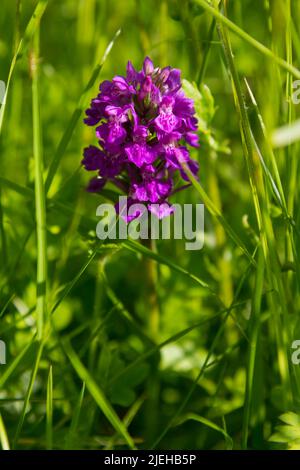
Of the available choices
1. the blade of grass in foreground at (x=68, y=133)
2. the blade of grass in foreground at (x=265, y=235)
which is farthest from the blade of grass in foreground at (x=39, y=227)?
the blade of grass in foreground at (x=265, y=235)

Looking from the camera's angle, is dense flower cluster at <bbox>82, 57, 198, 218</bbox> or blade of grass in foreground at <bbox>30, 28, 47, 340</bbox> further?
dense flower cluster at <bbox>82, 57, 198, 218</bbox>

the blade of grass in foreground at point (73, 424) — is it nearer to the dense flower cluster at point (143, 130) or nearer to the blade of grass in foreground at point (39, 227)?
the blade of grass in foreground at point (39, 227)

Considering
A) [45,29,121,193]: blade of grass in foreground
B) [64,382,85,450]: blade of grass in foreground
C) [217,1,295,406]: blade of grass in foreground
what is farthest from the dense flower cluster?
[64,382,85,450]: blade of grass in foreground

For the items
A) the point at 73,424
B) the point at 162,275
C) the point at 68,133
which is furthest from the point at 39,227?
the point at 162,275

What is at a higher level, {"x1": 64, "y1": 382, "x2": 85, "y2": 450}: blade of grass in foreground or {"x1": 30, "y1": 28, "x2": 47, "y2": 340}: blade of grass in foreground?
{"x1": 30, "y1": 28, "x2": 47, "y2": 340}: blade of grass in foreground

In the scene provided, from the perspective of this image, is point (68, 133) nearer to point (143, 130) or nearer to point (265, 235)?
point (143, 130)

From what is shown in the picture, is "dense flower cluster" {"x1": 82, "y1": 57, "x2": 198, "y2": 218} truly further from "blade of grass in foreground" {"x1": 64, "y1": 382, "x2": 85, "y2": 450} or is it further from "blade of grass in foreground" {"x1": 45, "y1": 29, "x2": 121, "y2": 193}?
"blade of grass in foreground" {"x1": 64, "y1": 382, "x2": 85, "y2": 450}

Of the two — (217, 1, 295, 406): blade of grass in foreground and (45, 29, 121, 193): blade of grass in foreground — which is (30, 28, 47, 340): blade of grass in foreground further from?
(217, 1, 295, 406): blade of grass in foreground

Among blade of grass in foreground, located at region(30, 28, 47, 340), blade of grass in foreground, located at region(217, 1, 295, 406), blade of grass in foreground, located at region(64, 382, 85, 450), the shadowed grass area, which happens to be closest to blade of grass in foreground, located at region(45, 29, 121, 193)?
the shadowed grass area
